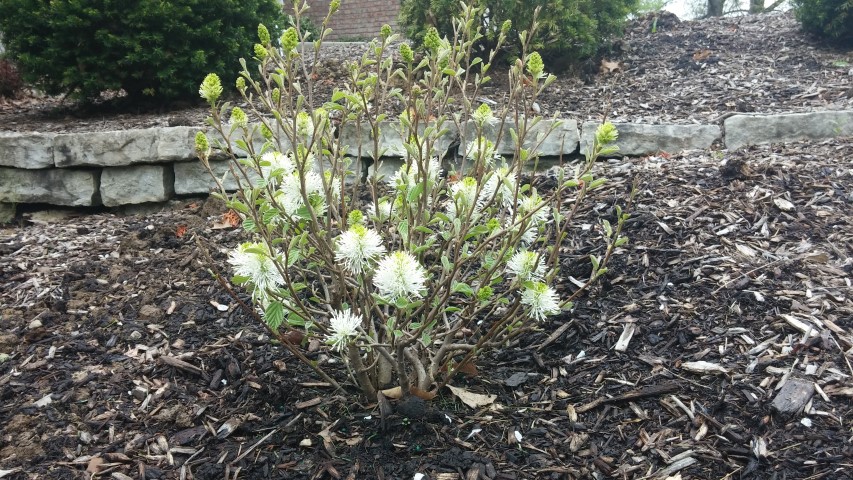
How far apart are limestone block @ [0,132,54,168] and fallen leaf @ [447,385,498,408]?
407 centimetres

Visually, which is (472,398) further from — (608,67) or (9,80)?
(9,80)

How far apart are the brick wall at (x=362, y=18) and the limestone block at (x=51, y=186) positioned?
6.89 meters

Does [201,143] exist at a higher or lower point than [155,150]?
higher

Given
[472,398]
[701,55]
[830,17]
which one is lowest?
[472,398]

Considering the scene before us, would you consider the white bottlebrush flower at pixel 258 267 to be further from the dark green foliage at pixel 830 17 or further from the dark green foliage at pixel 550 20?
the dark green foliage at pixel 830 17

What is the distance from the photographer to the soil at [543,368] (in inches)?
83.7

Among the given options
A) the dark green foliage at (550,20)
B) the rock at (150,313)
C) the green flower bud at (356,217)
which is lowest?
the rock at (150,313)

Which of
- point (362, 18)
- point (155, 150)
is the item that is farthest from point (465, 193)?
point (362, 18)

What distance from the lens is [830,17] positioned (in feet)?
20.4

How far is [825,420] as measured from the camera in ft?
6.85

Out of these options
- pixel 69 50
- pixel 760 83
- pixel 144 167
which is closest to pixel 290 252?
pixel 144 167

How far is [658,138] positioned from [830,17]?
2.98m

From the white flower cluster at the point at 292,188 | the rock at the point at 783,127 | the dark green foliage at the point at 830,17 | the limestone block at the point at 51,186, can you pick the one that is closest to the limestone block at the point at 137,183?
the limestone block at the point at 51,186

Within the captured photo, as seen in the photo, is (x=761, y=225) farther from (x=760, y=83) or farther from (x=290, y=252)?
(x=760, y=83)
